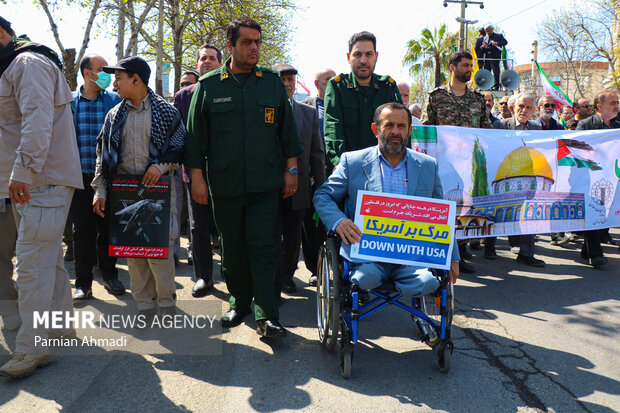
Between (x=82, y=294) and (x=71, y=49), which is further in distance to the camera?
(x=71, y=49)

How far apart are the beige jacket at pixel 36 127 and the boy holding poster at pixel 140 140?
1.37ft

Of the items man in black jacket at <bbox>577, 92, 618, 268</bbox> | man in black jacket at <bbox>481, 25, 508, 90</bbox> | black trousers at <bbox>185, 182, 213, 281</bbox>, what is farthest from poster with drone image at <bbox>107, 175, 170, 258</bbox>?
man in black jacket at <bbox>481, 25, 508, 90</bbox>

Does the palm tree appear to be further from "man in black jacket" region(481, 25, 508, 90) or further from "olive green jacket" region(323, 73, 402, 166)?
"olive green jacket" region(323, 73, 402, 166)

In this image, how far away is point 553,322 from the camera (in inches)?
166

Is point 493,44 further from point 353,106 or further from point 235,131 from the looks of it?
point 235,131

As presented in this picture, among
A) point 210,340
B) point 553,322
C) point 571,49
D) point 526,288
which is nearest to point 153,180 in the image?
point 210,340

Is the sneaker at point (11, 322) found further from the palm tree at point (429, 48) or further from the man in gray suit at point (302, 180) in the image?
the palm tree at point (429, 48)

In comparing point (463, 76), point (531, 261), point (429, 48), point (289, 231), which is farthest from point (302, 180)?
point (429, 48)

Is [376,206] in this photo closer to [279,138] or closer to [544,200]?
[279,138]

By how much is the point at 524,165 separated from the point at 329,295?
11.9 ft

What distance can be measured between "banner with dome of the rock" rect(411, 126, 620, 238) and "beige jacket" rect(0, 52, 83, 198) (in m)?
3.51

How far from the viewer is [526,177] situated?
580cm

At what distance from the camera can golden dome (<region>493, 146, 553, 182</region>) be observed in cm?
573

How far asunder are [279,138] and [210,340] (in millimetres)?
1617
